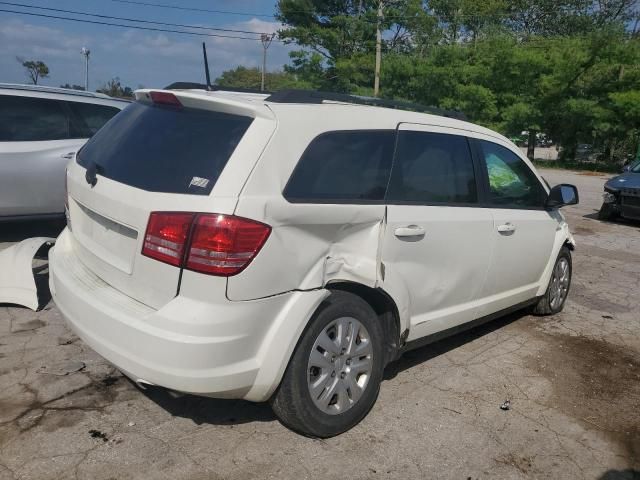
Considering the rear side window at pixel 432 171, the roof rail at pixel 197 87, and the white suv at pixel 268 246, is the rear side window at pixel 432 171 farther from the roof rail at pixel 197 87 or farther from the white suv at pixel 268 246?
the roof rail at pixel 197 87

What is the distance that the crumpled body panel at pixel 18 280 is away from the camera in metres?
4.68

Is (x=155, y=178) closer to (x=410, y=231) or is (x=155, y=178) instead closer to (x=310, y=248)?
(x=310, y=248)

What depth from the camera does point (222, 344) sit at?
2584 mm

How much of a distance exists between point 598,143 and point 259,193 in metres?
36.7

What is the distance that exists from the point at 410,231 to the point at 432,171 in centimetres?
56

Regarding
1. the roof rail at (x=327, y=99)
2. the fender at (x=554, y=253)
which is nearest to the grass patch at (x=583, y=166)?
the fender at (x=554, y=253)

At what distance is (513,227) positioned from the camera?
173 inches

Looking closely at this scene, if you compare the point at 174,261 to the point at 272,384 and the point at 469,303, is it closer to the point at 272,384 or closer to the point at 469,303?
the point at 272,384

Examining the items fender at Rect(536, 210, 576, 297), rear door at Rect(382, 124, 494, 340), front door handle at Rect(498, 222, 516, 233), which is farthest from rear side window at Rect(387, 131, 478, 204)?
fender at Rect(536, 210, 576, 297)

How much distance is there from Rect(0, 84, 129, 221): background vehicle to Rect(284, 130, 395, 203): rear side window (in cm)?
462

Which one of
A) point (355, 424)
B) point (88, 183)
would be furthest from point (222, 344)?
point (88, 183)

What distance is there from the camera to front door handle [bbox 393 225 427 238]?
3328mm

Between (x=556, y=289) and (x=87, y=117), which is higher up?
(x=87, y=117)

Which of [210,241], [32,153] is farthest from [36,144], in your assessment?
[210,241]
